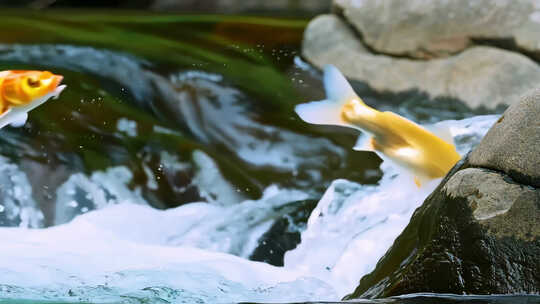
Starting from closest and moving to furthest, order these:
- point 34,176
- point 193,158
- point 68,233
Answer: point 68,233 < point 34,176 < point 193,158

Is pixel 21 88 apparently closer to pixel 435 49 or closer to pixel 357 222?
pixel 357 222

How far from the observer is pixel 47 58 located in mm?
5836

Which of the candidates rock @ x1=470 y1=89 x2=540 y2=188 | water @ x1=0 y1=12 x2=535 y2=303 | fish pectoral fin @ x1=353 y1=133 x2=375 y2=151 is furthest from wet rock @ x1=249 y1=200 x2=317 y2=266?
rock @ x1=470 y1=89 x2=540 y2=188

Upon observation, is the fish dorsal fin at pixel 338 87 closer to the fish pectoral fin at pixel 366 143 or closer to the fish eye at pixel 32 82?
the fish pectoral fin at pixel 366 143

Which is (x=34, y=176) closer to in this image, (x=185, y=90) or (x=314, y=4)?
(x=185, y=90)

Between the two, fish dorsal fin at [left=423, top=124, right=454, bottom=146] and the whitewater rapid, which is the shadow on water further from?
fish dorsal fin at [left=423, top=124, right=454, bottom=146]

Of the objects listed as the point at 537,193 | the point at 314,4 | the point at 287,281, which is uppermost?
the point at 537,193

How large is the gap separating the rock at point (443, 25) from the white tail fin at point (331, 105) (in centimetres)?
270

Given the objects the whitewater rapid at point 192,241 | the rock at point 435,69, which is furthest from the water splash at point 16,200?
the rock at point 435,69

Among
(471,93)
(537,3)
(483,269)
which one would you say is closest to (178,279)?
(483,269)

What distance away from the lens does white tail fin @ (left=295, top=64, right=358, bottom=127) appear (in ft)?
11.4

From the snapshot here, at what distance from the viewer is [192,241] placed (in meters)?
4.05

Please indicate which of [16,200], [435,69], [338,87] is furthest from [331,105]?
[435,69]

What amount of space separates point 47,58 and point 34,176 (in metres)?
1.60
